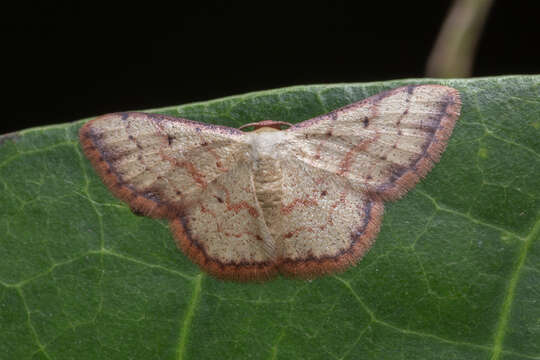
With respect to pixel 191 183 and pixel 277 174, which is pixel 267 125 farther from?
pixel 191 183

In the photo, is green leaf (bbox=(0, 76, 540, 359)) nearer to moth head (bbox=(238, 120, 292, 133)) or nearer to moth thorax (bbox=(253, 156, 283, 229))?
moth head (bbox=(238, 120, 292, 133))

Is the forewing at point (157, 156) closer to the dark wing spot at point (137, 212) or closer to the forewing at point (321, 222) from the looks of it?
the dark wing spot at point (137, 212)

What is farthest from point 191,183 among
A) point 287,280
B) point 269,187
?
point 287,280

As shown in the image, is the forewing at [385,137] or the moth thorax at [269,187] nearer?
the forewing at [385,137]

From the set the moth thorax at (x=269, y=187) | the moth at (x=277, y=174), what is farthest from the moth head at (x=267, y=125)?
the moth thorax at (x=269, y=187)

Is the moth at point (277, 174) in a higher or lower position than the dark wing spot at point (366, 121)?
lower

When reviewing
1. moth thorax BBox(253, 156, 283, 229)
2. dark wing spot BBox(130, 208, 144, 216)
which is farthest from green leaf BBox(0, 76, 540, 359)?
moth thorax BBox(253, 156, 283, 229)

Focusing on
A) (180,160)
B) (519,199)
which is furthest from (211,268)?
(519,199)

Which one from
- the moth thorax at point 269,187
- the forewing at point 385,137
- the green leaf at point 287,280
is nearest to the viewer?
the green leaf at point 287,280

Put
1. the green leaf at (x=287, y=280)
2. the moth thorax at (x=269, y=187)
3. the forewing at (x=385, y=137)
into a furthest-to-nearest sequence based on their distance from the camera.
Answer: the moth thorax at (x=269, y=187) → the forewing at (x=385, y=137) → the green leaf at (x=287, y=280)
